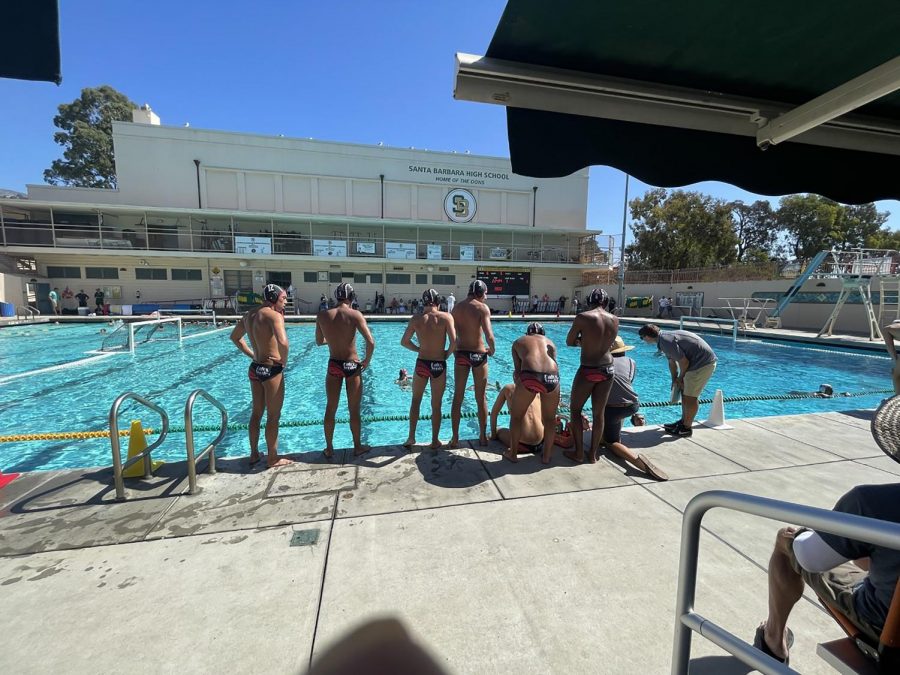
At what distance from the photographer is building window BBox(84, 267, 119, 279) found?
22.2 metres

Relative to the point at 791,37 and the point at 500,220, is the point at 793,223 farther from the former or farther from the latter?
the point at 791,37

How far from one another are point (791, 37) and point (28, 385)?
506 inches

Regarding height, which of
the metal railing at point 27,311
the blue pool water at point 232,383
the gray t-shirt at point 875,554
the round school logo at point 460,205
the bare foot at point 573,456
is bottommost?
the blue pool water at point 232,383

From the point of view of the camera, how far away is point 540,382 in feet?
11.8

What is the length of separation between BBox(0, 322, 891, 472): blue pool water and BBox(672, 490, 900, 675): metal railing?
450 cm

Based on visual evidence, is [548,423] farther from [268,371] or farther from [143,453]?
[143,453]

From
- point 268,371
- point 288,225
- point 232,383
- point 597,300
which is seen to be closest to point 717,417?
point 597,300

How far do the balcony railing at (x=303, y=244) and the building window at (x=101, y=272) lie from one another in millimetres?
1738

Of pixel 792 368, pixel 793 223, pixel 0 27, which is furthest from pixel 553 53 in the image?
pixel 793 223

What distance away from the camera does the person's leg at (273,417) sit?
362cm

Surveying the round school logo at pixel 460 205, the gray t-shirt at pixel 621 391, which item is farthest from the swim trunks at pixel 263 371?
the round school logo at pixel 460 205

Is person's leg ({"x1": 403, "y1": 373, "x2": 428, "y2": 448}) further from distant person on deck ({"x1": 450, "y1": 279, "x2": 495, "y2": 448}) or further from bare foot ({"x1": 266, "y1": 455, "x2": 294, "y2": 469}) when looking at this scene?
bare foot ({"x1": 266, "y1": 455, "x2": 294, "y2": 469})

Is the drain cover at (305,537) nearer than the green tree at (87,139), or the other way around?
the drain cover at (305,537)

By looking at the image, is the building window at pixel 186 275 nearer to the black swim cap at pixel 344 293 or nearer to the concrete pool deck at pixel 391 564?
the concrete pool deck at pixel 391 564
